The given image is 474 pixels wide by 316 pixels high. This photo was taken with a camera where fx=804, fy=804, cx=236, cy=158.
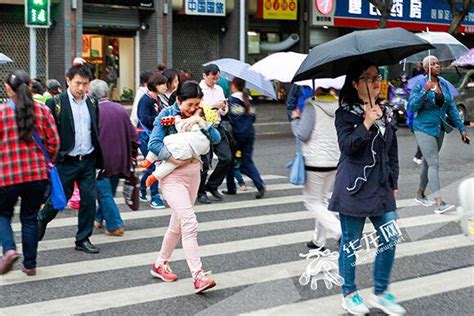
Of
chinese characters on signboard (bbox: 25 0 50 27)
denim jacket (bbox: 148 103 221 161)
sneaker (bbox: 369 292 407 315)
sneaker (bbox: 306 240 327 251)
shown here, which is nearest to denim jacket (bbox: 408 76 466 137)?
sneaker (bbox: 306 240 327 251)

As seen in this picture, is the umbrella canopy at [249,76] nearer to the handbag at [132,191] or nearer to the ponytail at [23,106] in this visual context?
the handbag at [132,191]

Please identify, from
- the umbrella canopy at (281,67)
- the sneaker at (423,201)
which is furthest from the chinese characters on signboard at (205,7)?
the umbrella canopy at (281,67)

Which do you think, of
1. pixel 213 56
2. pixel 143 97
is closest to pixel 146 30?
pixel 213 56

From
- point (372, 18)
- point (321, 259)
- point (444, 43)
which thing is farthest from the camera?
point (372, 18)

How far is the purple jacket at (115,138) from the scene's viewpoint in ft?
27.8

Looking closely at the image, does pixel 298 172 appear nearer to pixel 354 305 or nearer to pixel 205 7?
pixel 354 305

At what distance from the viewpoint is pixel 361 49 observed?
557 cm

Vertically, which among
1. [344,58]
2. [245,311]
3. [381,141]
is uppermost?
[344,58]

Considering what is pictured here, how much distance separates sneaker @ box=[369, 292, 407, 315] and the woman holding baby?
127 centimetres

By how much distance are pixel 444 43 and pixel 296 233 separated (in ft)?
19.7

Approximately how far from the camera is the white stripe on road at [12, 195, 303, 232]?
9227 mm

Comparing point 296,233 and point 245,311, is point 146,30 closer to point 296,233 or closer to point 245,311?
point 296,233

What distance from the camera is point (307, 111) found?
24.9ft

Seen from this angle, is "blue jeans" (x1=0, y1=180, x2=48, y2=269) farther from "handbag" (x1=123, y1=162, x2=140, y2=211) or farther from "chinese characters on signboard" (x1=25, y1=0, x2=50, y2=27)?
"chinese characters on signboard" (x1=25, y1=0, x2=50, y2=27)
